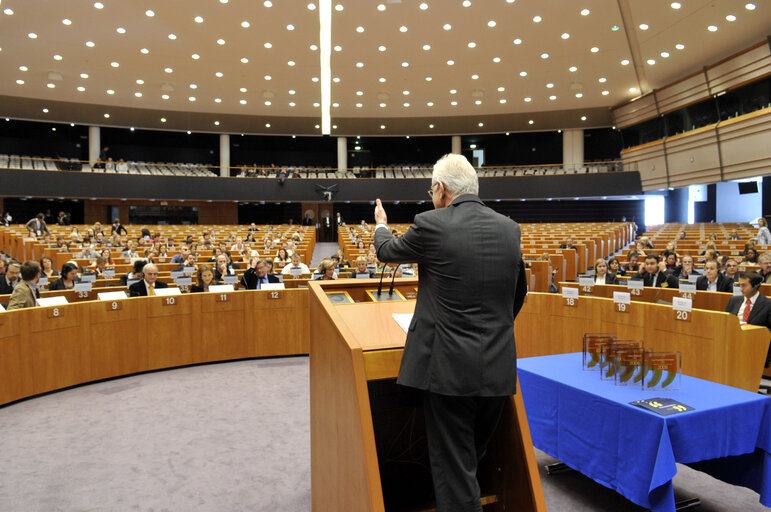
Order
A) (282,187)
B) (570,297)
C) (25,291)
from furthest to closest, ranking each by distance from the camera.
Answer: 1. (282,187)
2. (570,297)
3. (25,291)

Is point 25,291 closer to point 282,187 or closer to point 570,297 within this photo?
point 570,297

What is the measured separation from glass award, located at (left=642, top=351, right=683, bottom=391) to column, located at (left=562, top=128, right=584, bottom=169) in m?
24.5

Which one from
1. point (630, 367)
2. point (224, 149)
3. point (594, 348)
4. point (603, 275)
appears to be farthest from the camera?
point (224, 149)

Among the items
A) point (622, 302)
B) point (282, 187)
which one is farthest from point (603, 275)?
point (282, 187)

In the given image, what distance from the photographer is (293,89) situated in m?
20.5

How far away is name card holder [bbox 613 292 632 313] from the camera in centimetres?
502

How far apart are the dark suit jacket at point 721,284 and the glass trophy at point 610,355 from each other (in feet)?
12.7

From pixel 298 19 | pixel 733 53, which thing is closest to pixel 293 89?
pixel 298 19

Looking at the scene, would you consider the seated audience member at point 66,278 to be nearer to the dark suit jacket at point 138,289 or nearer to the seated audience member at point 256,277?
the dark suit jacket at point 138,289

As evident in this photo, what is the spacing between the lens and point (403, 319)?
1.65 m

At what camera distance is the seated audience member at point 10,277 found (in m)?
5.75

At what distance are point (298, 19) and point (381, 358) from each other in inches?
586

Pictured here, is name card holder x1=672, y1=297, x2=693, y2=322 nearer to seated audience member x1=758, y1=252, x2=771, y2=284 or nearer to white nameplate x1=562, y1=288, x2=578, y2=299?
white nameplate x1=562, y1=288, x2=578, y2=299

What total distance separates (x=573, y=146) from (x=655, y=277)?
20.6m
